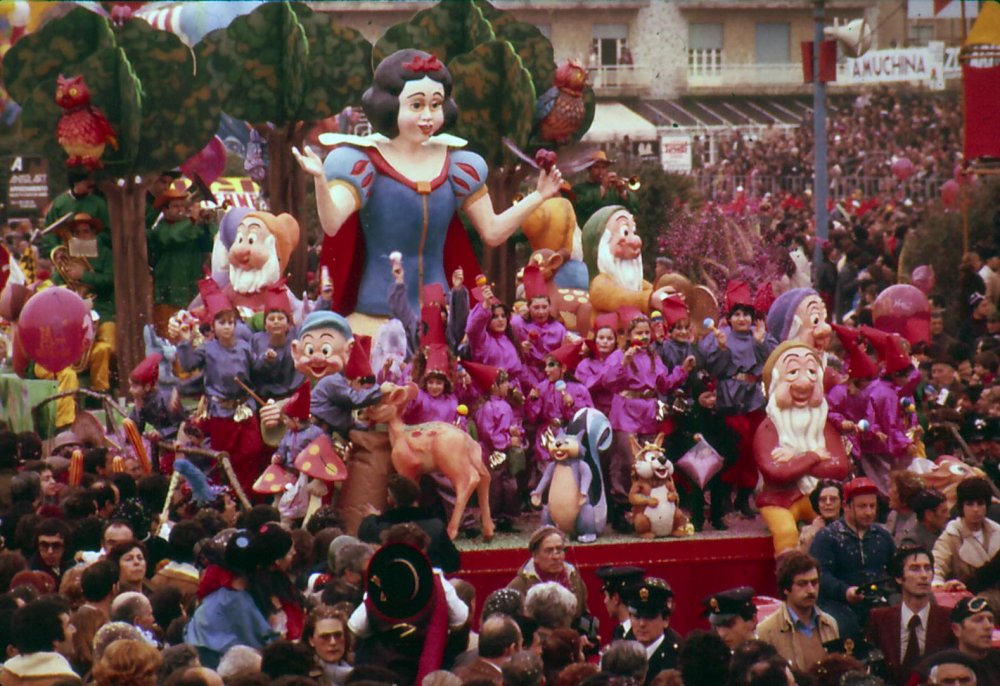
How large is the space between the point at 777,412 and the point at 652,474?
0.78 meters

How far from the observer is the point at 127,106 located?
1588 cm

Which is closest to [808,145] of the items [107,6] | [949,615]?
[107,6]

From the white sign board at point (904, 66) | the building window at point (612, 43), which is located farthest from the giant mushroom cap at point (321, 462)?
the building window at point (612, 43)

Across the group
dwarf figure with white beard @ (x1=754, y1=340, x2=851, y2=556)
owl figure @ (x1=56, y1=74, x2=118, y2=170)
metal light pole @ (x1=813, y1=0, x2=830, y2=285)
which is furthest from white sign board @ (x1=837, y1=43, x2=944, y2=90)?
dwarf figure with white beard @ (x1=754, y1=340, x2=851, y2=556)

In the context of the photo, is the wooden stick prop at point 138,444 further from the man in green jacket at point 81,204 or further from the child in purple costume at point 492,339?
the man in green jacket at point 81,204

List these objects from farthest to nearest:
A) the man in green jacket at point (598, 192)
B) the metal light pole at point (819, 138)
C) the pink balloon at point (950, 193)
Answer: the pink balloon at point (950, 193)
the metal light pole at point (819, 138)
the man in green jacket at point (598, 192)

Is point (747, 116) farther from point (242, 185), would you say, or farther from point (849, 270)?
point (849, 270)

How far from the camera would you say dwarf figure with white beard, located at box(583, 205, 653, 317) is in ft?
42.9

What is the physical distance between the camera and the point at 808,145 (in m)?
30.7

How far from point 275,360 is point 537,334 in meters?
1.53

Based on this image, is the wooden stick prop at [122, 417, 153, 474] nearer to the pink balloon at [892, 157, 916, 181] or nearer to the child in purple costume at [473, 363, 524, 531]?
the child in purple costume at [473, 363, 524, 531]

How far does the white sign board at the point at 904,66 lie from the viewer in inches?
1355

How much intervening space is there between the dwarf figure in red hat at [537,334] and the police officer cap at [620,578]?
2.74 metres

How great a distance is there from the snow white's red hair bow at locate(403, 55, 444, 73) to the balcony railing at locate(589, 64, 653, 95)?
27.6m
